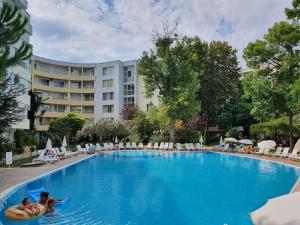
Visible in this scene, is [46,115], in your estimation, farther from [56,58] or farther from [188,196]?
[188,196]

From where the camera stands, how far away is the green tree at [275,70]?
25.8 meters

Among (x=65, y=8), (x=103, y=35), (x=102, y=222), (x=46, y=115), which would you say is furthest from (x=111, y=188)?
(x=46, y=115)

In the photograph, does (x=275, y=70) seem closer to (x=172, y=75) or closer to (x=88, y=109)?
(x=172, y=75)

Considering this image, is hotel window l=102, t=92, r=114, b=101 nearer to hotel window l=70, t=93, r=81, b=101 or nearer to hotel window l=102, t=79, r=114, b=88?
hotel window l=102, t=79, r=114, b=88

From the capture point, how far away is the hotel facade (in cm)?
5475

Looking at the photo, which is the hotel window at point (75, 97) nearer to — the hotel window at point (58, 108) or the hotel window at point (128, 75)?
the hotel window at point (58, 108)

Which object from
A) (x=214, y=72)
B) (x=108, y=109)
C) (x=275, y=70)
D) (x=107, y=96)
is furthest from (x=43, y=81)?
(x=275, y=70)

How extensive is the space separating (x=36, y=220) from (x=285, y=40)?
76.6ft

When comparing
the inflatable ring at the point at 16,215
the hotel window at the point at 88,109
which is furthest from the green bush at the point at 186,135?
the inflatable ring at the point at 16,215

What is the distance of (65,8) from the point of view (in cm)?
1641

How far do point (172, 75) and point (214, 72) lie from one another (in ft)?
28.0

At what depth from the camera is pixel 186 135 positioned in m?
40.7

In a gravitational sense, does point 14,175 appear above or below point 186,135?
below

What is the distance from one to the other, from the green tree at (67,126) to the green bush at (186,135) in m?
12.9
